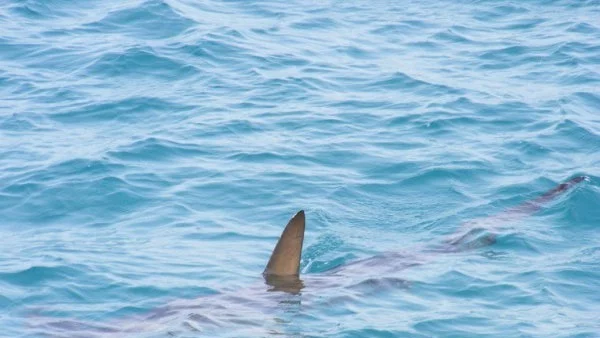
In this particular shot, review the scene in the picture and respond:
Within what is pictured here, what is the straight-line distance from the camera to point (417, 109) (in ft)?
50.2

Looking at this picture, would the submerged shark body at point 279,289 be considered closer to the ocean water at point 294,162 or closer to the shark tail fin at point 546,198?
the ocean water at point 294,162

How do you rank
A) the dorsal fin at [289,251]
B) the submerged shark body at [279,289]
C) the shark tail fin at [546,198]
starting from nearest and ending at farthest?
the submerged shark body at [279,289], the dorsal fin at [289,251], the shark tail fin at [546,198]

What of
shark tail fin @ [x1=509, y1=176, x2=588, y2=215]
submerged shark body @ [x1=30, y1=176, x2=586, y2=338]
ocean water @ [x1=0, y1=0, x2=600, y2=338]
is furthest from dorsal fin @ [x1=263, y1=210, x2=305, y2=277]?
shark tail fin @ [x1=509, y1=176, x2=588, y2=215]

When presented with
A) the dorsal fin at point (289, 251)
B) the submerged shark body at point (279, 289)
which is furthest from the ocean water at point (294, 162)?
the dorsal fin at point (289, 251)

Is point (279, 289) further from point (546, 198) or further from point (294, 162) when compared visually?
point (546, 198)

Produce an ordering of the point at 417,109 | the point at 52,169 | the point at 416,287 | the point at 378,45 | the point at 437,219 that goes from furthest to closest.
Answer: the point at 378,45
the point at 417,109
the point at 52,169
the point at 437,219
the point at 416,287

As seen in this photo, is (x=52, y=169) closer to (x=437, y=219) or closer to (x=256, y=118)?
(x=256, y=118)

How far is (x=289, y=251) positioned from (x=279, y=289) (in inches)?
14.3

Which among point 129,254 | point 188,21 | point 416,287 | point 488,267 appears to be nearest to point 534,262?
point 488,267

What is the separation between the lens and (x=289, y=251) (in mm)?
9906

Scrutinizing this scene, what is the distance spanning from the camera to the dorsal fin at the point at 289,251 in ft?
31.9

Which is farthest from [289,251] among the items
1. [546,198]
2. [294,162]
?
[546,198]

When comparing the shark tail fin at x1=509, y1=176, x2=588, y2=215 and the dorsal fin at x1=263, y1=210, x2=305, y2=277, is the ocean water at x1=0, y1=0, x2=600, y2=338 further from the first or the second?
the dorsal fin at x1=263, y1=210, x2=305, y2=277

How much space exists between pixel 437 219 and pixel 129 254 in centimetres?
345
